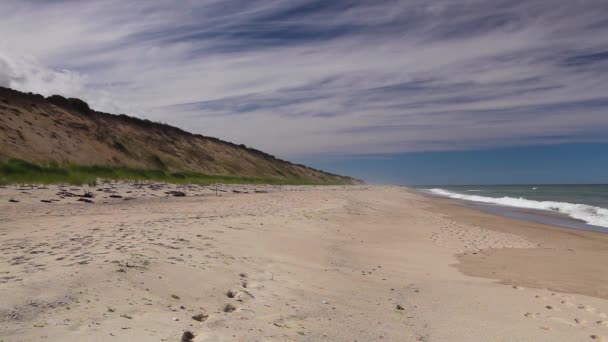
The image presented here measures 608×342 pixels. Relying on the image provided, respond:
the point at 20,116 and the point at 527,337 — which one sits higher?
the point at 20,116

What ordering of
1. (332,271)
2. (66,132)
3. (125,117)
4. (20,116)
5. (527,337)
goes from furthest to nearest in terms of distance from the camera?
(125,117), (66,132), (20,116), (332,271), (527,337)

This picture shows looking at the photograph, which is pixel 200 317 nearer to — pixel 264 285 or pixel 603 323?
pixel 264 285

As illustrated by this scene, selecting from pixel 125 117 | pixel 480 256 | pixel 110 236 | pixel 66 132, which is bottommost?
pixel 480 256

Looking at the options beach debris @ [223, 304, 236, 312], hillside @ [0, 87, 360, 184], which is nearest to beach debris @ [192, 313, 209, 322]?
beach debris @ [223, 304, 236, 312]

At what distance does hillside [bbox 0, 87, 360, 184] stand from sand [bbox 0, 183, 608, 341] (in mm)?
18042

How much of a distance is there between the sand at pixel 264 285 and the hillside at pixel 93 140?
59.2 feet

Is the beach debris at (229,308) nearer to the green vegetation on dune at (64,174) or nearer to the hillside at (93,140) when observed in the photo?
the green vegetation on dune at (64,174)

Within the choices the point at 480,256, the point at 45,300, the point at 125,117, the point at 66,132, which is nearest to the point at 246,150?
the point at 125,117

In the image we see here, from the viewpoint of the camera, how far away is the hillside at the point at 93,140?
26.1 m

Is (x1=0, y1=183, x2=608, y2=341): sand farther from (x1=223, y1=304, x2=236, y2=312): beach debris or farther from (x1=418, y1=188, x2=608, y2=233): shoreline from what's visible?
(x1=418, y1=188, x2=608, y2=233): shoreline

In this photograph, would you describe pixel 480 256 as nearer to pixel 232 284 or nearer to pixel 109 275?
pixel 232 284

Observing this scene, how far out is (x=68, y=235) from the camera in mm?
7223

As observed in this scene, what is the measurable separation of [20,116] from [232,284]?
1188 inches

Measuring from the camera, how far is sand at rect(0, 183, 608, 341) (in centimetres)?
392
